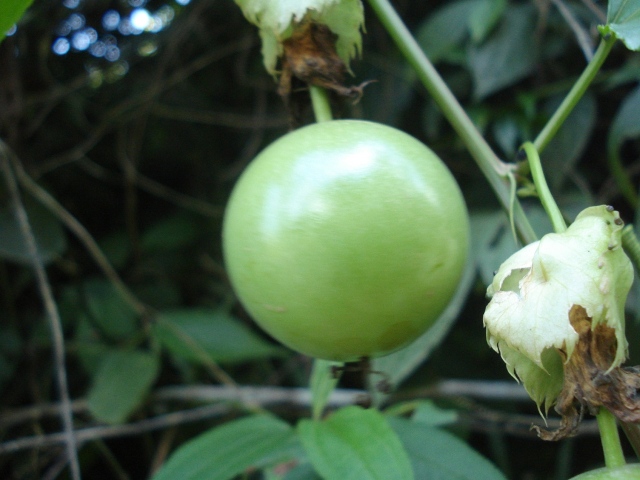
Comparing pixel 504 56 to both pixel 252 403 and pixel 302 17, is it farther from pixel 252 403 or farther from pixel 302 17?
pixel 252 403

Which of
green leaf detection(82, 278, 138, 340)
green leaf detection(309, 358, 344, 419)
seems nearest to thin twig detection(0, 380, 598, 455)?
green leaf detection(82, 278, 138, 340)

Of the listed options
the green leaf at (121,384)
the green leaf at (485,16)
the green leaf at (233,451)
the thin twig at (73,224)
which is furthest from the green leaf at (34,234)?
the green leaf at (485,16)

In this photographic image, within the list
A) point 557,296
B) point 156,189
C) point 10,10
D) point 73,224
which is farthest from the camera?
point 156,189

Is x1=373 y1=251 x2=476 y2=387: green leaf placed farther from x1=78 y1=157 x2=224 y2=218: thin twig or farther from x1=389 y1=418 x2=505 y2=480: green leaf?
x1=78 y1=157 x2=224 y2=218: thin twig

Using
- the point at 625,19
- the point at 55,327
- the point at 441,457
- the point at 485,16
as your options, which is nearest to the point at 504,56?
the point at 485,16

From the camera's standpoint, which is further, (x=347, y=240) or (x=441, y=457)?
(x=441, y=457)

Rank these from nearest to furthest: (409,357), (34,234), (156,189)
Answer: (409,357)
(34,234)
(156,189)
